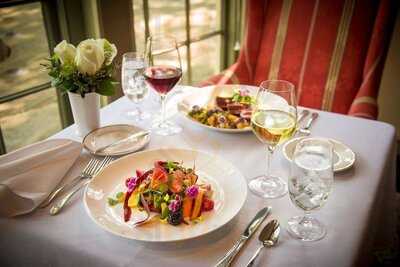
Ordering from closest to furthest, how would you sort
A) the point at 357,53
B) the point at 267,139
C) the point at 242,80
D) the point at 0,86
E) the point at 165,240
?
1. the point at 165,240
2. the point at 267,139
3. the point at 0,86
4. the point at 357,53
5. the point at 242,80

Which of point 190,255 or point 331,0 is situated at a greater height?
point 331,0

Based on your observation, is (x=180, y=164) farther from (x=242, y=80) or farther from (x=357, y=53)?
(x=357, y=53)

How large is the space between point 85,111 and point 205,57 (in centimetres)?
157

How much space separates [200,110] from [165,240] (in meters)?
0.55

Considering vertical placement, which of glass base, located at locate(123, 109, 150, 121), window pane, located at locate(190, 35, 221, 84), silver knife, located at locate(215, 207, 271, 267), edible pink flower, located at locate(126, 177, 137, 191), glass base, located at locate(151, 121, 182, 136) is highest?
edible pink flower, located at locate(126, 177, 137, 191)

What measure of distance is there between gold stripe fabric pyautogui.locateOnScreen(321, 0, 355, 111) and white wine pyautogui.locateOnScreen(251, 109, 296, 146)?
1.07m

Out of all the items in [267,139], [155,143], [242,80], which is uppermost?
[267,139]

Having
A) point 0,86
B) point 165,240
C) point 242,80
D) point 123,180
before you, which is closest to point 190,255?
point 165,240

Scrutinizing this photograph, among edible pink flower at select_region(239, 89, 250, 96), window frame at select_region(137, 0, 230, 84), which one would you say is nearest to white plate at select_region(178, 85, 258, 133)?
edible pink flower at select_region(239, 89, 250, 96)

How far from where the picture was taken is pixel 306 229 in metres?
0.73

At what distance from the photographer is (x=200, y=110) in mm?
1158

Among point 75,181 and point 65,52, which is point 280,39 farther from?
point 75,181

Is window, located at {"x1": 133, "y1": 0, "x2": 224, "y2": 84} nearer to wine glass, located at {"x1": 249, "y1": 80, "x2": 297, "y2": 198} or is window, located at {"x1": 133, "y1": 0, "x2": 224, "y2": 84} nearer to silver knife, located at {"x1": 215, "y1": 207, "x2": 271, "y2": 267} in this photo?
wine glass, located at {"x1": 249, "y1": 80, "x2": 297, "y2": 198}

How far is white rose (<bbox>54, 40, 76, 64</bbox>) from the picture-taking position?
96 centimetres
